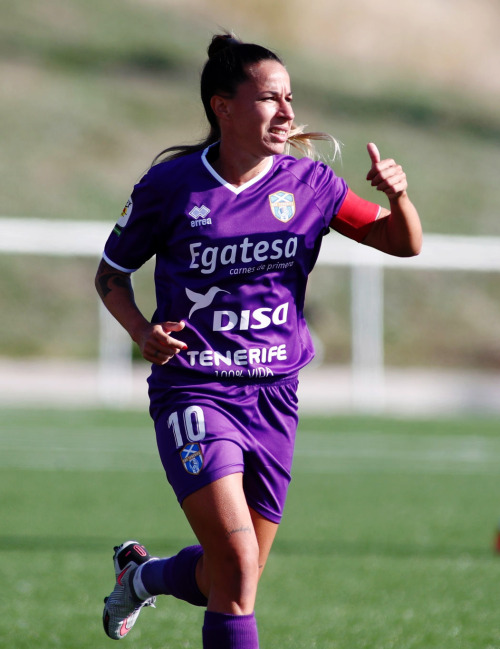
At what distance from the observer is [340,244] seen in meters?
18.8

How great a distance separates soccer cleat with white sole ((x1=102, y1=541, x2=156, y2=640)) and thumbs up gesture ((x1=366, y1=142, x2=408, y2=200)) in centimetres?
165

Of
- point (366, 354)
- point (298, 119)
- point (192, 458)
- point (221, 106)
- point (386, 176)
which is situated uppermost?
point (298, 119)

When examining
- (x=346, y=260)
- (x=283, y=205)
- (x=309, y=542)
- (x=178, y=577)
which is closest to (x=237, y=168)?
(x=283, y=205)

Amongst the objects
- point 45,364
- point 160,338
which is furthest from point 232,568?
point 45,364

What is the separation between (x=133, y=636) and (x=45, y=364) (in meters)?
22.1

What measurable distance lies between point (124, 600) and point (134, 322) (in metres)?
1.16

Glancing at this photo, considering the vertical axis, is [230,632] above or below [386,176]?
below

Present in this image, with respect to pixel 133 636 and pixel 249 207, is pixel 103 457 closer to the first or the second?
pixel 133 636

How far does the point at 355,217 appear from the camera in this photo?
141 inches

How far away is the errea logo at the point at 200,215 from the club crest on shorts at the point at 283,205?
20 cm

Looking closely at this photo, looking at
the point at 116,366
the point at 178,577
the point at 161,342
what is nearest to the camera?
the point at 161,342

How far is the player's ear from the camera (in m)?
3.46

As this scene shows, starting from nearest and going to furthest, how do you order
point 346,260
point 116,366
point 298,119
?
point 346,260, point 116,366, point 298,119

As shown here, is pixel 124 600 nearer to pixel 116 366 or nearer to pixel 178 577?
pixel 178 577
